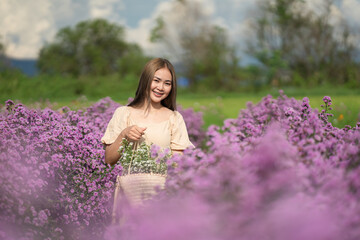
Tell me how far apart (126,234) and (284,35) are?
38962 mm

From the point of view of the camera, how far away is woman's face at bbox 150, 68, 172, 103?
352 centimetres

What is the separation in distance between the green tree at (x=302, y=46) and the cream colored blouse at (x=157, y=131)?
1156 inches

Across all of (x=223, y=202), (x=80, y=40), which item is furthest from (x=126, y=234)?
(x=80, y=40)

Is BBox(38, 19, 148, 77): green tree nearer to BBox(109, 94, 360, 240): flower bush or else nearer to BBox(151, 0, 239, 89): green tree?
BBox(151, 0, 239, 89): green tree

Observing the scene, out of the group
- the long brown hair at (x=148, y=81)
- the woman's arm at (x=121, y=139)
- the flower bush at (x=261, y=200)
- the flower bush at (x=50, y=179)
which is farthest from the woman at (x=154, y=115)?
the flower bush at (x=261, y=200)

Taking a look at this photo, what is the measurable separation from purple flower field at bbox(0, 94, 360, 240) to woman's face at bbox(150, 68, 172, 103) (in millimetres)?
920

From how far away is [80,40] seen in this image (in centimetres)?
5334

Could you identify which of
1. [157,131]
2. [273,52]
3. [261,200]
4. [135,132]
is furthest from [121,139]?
[273,52]

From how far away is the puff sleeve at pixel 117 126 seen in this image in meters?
3.37

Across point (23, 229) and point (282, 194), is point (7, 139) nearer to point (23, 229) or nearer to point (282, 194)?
point (23, 229)

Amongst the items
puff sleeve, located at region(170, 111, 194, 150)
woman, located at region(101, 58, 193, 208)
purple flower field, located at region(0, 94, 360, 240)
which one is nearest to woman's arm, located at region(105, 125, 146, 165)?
woman, located at region(101, 58, 193, 208)

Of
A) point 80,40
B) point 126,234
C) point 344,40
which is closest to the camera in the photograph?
point 126,234

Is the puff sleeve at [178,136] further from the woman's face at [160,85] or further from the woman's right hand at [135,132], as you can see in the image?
the woman's right hand at [135,132]

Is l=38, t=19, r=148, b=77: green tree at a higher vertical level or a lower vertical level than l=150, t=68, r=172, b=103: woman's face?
higher
